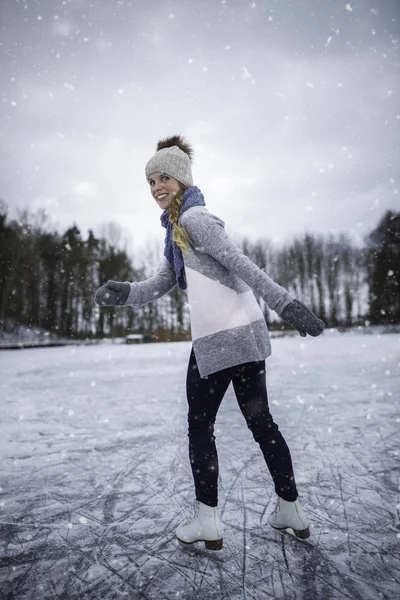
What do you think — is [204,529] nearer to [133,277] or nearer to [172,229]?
[172,229]

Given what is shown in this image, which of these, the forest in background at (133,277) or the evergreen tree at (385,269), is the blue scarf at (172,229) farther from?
the evergreen tree at (385,269)

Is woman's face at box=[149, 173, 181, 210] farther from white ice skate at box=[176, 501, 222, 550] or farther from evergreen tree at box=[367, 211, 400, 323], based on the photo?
evergreen tree at box=[367, 211, 400, 323]

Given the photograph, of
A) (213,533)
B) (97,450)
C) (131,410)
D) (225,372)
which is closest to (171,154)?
(225,372)

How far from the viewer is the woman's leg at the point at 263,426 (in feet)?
5.67

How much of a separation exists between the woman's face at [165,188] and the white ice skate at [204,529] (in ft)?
4.91

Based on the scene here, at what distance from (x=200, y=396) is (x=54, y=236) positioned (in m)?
39.8

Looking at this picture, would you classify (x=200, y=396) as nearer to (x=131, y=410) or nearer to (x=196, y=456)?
(x=196, y=456)

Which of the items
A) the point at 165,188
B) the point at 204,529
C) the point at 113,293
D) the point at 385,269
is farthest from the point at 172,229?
the point at 385,269

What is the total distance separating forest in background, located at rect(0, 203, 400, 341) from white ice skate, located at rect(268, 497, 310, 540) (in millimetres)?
26656

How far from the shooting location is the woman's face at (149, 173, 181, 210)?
6.62ft

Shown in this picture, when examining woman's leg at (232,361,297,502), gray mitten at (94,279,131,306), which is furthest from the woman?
gray mitten at (94,279,131,306)

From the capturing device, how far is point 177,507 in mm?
2115

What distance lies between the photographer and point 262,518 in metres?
1.95

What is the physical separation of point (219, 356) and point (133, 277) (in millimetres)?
39670
